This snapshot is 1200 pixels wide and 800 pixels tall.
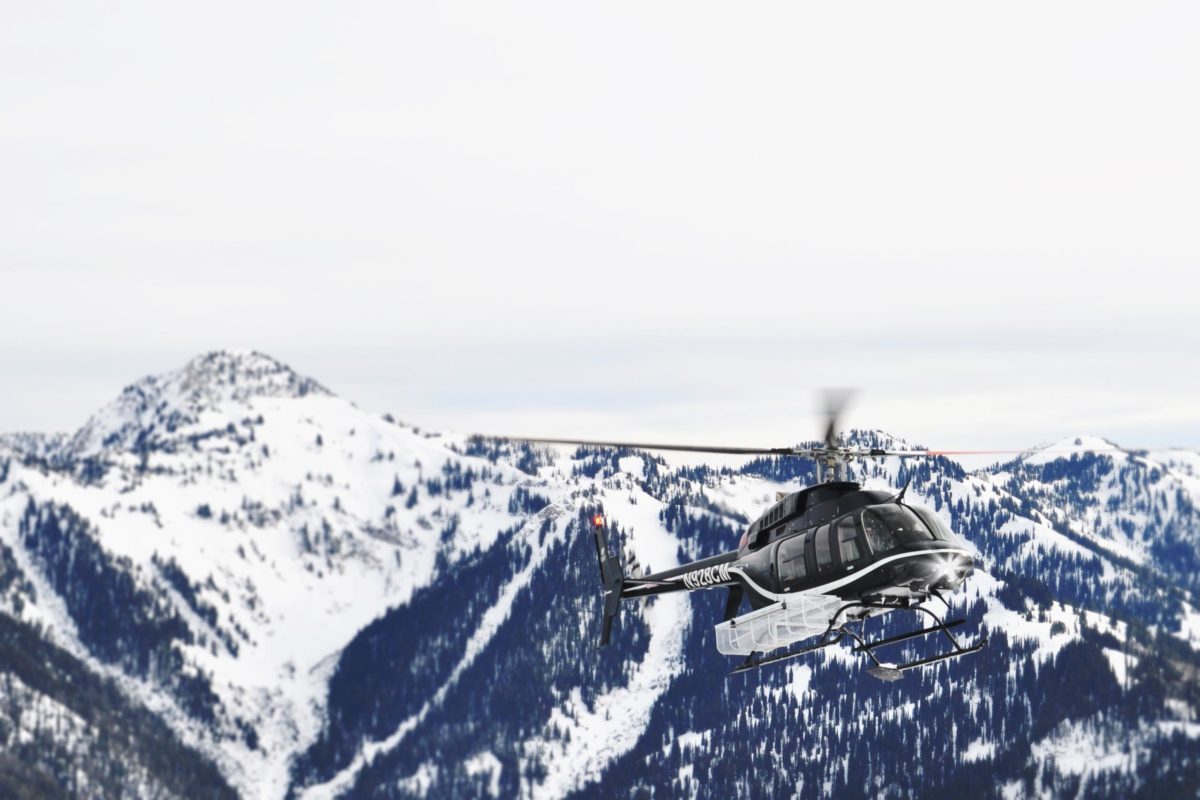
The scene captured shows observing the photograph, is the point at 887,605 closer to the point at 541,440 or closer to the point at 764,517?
the point at 764,517

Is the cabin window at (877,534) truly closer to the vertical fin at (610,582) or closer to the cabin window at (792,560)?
the cabin window at (792,560)

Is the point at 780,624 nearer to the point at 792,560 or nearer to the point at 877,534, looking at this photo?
the point at 792,560

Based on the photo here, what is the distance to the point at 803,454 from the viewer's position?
5900 centimetres

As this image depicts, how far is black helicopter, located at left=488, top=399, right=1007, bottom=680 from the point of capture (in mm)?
53188

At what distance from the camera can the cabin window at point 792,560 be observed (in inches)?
2261

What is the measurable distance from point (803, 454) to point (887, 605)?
24.4ft

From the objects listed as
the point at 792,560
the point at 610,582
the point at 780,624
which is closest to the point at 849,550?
the point at 792,560

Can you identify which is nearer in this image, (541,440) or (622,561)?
(541,440)

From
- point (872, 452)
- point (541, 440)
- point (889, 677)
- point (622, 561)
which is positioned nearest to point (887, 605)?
point (889, 677)

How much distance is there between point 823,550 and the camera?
5603cm

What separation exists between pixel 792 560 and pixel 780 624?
9.65ft

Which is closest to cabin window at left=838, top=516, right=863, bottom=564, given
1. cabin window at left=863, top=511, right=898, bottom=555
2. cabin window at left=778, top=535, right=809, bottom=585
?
cabin window at left=863, top=511, right=898, bottom=555

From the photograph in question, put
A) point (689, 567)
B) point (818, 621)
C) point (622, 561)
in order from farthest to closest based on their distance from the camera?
point (622, 561)
point (689, 567)
point (818, 621)

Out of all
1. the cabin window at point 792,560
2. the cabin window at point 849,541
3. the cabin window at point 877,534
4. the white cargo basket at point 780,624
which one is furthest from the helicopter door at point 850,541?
the cabin window at point 792,560
